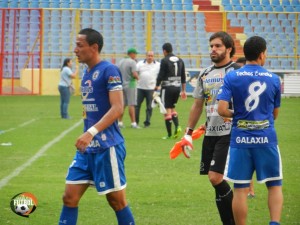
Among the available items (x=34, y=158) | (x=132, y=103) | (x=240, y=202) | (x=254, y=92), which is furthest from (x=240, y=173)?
(x=132, y=103)

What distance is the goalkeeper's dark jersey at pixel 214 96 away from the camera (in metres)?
8.73

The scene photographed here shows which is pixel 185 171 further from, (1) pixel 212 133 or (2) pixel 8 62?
(2) pixel 8 62

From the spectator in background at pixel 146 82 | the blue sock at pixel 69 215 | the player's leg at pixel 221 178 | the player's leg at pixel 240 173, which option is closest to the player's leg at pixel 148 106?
the spectator in background at pixel 146 82

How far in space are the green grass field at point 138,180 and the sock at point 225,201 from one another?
60cm

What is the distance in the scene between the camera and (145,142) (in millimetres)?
19062

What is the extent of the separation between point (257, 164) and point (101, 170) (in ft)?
4.47

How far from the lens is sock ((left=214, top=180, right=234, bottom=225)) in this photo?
866 cm

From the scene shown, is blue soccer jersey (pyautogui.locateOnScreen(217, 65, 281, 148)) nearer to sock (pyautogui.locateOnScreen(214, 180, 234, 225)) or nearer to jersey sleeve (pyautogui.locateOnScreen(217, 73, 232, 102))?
jersey sleeve (pyautogui.locateOnScreen(217, 73, 232, 102))

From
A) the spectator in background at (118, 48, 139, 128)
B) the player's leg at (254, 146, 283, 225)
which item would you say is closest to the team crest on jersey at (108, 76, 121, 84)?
the player's leg at (254, 146, 283, 225)

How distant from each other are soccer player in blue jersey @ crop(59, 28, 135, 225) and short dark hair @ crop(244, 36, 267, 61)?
45.8 inches

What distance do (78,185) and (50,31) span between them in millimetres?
36210

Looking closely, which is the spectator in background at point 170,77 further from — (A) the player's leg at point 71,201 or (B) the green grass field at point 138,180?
(A) the player's leg at point 71,201

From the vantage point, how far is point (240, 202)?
772cm

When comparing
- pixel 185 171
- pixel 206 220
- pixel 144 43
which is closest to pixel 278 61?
pixel 144 43
